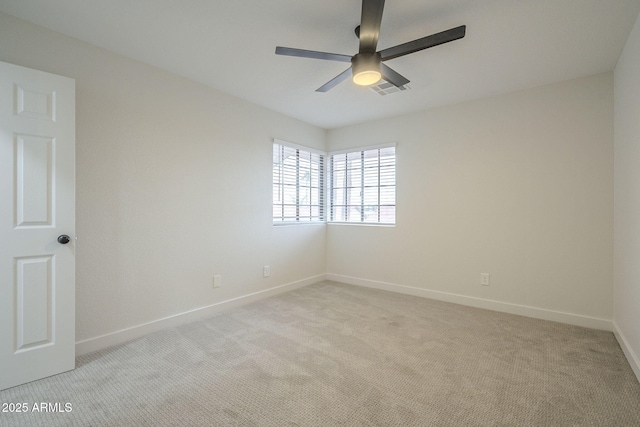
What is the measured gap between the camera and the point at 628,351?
2217 mm

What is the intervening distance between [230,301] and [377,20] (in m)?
3.07

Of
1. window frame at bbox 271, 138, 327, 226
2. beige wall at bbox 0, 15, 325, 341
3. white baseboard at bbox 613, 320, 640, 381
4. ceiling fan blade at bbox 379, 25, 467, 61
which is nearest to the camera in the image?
ceiling fan blade at bbox 379, 25, 467, 61

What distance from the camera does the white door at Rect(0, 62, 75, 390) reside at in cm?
188

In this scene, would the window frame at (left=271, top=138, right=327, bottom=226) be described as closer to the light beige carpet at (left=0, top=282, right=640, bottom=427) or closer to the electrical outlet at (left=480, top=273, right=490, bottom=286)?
the light beige carpet at (left=0, top=282, right=640, bottom=427)

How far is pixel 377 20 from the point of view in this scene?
5.81 ft

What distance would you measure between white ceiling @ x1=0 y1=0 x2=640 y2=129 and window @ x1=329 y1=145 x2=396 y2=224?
1.32 m

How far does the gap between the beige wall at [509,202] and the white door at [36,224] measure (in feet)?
11.3

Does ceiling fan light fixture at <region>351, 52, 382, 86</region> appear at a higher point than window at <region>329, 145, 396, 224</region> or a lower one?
higher

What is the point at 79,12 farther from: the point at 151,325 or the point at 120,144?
the point at 151,325

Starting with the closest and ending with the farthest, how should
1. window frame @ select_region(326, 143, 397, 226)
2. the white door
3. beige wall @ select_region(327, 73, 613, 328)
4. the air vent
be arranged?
the white door, beige wall @ select_region(327, 73, 613, 328), the air vent, window frame @ select_region(326, 143, 397, 226)

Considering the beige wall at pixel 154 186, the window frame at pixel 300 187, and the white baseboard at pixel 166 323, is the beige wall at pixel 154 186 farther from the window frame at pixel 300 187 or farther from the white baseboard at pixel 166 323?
the window frame at pixel 300 187

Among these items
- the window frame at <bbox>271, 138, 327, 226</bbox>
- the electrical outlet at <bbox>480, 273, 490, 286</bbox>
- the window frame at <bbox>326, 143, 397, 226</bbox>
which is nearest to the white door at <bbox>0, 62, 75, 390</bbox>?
the window frame at <bbox>271, 138, 327, 226</bbox>

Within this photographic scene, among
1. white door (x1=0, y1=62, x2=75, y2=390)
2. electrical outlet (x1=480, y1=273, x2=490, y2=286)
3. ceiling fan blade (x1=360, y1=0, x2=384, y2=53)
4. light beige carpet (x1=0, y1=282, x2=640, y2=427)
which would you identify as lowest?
light beige carpet (x1=0, y1=282, x2=640, y2=427)

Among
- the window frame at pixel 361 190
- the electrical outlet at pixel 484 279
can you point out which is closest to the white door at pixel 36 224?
the window frame at pixel 361 190
